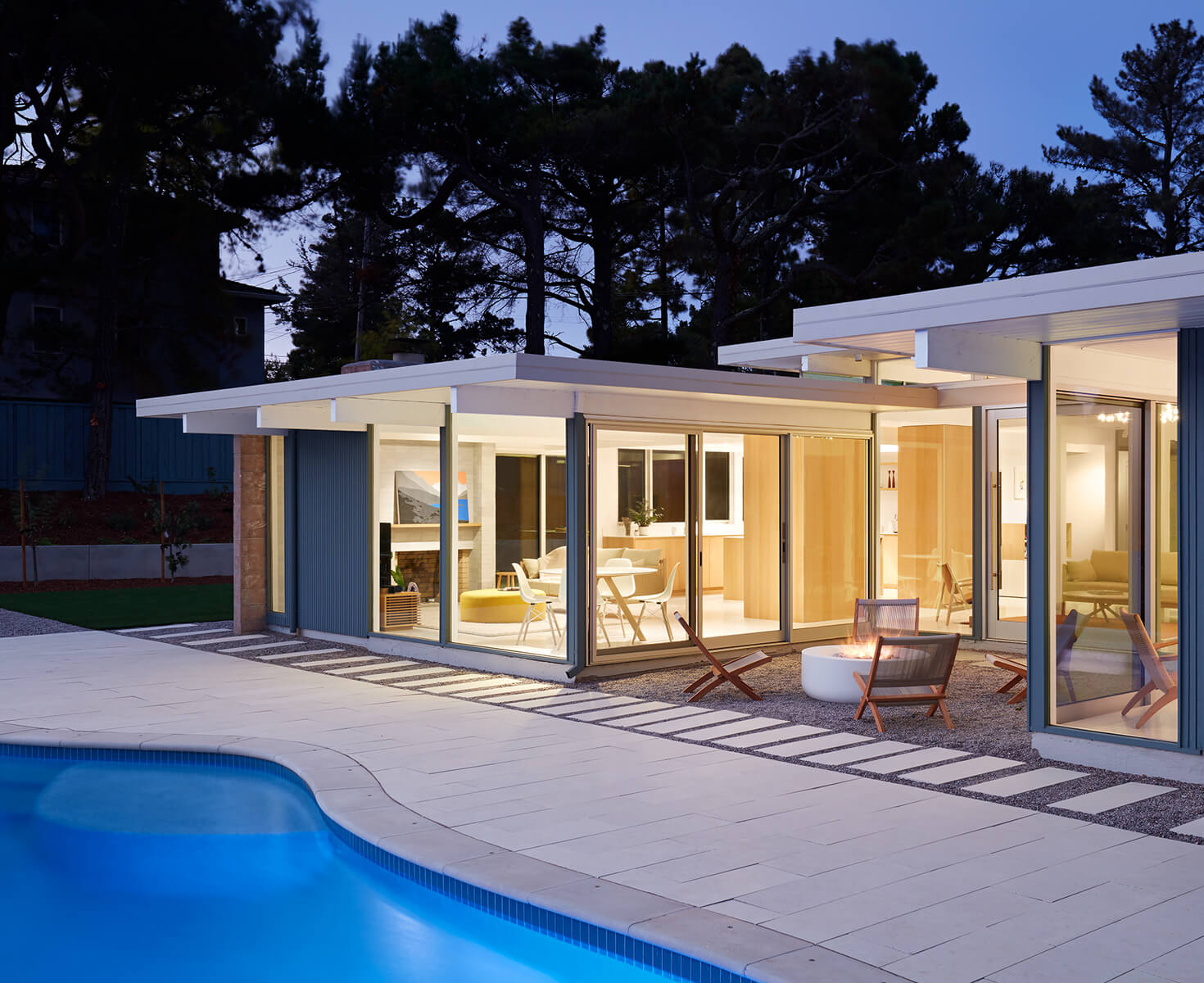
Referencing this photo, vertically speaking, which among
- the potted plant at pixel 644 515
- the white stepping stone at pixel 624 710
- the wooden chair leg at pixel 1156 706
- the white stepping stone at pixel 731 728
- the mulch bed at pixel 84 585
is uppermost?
the potted plant at pixel 644 515

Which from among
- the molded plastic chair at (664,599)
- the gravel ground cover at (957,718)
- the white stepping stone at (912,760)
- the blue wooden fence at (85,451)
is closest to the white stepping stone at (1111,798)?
the gravel ground cover at (957,718)

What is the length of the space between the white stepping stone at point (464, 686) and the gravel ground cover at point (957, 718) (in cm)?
24

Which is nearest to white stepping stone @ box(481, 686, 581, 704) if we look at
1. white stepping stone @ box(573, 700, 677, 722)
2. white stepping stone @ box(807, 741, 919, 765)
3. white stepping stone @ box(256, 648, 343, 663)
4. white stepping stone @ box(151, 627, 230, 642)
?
white stepping stone @ box(573, 700, 677, 722)

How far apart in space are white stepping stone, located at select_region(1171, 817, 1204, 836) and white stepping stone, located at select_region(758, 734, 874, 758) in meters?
2.35

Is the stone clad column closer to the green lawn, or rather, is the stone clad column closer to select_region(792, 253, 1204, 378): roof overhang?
the green lawn

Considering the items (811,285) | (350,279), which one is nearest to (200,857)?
(811,285)

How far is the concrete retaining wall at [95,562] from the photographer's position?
20.3 meters

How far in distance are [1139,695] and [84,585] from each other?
1802cm

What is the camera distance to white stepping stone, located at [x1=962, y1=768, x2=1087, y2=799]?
6609 millimetres

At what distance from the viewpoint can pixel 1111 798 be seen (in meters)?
6.42

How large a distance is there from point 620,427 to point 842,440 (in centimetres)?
313

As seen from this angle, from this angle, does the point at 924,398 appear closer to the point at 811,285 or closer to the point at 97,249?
the point at 811,285

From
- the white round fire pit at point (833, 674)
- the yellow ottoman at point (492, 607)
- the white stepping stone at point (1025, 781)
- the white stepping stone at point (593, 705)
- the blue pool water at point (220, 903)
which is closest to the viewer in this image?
the blue pool water at point (220, 903)

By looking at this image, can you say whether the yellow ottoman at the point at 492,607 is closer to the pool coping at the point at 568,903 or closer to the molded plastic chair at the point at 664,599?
the molded plastic chair at the point at 664,599
